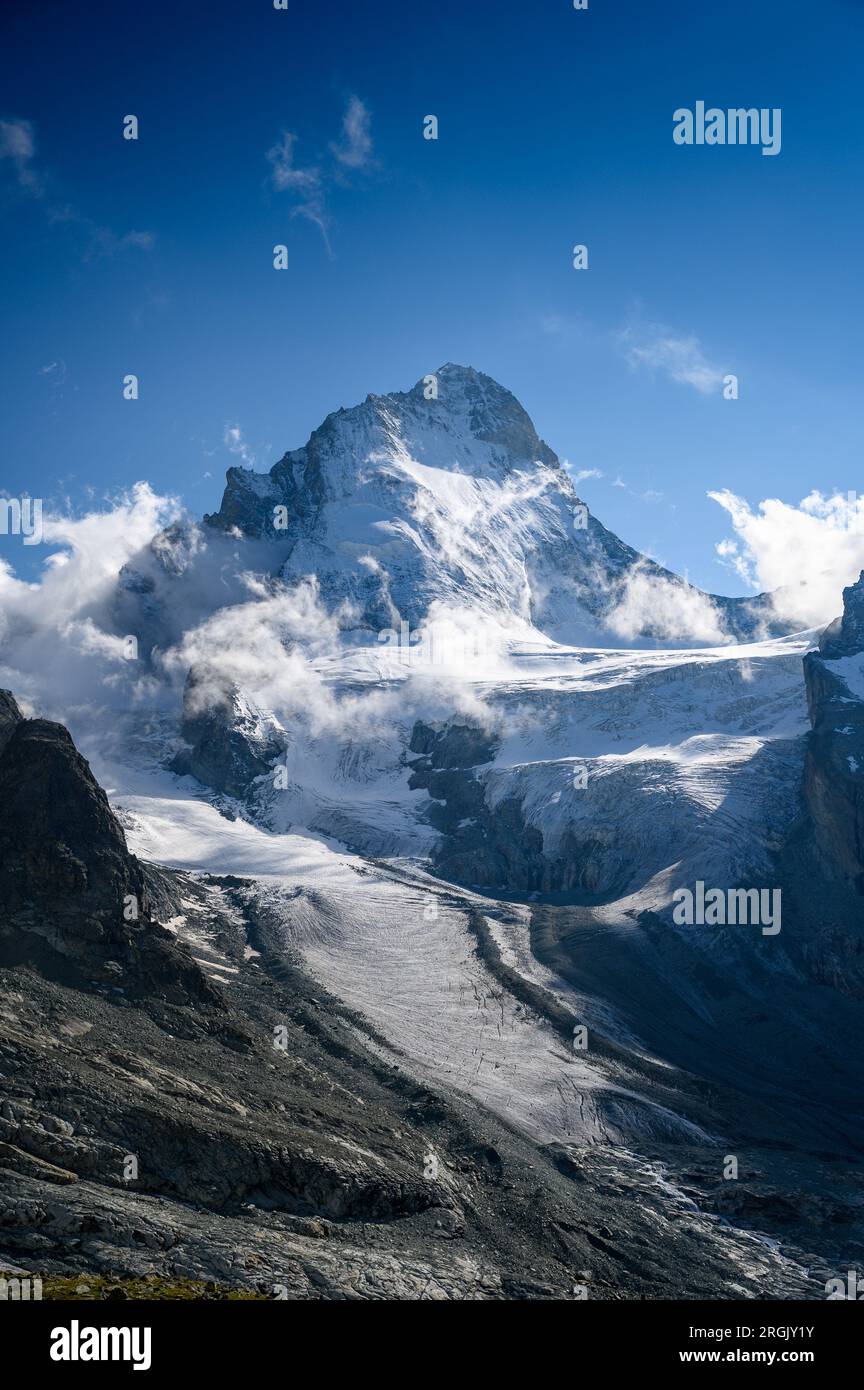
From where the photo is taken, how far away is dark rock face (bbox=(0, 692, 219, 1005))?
8838 cm

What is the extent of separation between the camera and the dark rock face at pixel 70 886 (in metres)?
88.4

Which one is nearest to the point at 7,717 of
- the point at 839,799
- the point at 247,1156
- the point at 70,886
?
the point at 70,886

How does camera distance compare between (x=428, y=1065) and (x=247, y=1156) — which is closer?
(x=247, y=1156)

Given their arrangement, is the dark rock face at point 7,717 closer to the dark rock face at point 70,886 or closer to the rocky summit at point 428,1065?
the rocky summit at point 428,1065

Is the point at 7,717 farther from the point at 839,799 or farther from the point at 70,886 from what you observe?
the point at 839,799

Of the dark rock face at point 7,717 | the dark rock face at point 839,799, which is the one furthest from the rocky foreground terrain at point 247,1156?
the dark rock face at point 839,799

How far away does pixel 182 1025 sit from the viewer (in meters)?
86.6

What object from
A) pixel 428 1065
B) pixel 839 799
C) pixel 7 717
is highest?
pixel 7 717

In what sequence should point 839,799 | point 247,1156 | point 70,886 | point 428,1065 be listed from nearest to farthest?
1. point 247,1156
2. point 70,886
3. point 428,1065
4. point 839,799

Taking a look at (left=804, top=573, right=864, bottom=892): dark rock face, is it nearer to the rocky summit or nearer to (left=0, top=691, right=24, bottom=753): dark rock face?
the rocky summit

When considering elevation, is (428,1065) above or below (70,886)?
below

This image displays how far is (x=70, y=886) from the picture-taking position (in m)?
93.8

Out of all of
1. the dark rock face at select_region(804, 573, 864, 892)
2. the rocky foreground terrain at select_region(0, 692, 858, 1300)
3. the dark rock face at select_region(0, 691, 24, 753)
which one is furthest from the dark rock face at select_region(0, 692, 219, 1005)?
the dark rock face at select_region(804, 573, 864, 892)
